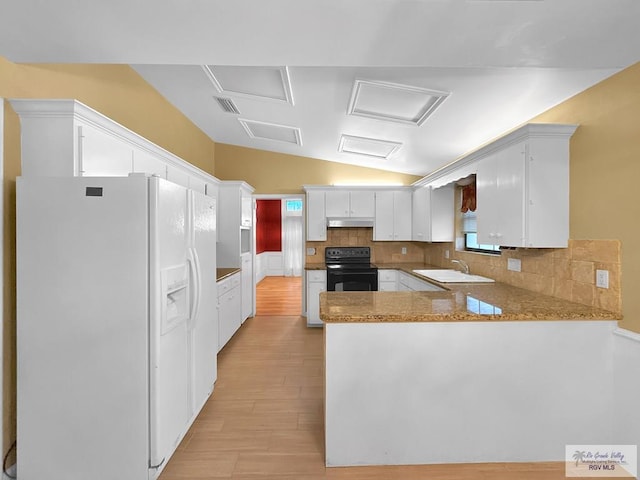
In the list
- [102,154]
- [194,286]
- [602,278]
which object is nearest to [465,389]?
[602,278]

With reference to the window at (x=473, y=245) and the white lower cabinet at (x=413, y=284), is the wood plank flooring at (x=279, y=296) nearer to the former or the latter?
the white lower cabinet at (x=413, y=284)

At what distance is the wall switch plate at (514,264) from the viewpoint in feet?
9.54

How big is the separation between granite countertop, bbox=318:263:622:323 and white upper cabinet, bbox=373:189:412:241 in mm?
2608

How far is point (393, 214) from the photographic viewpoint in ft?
17.1

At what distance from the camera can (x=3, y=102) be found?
192 centimetres

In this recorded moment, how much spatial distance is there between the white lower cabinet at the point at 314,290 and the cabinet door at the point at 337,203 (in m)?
0.95

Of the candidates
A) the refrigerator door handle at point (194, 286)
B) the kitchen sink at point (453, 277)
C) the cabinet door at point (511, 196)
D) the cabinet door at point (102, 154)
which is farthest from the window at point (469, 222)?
the cabinet door at point (102, 154)

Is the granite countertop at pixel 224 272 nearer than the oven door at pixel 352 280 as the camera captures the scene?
Yes

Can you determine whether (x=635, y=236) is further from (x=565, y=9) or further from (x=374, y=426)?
(x=374, y=426)

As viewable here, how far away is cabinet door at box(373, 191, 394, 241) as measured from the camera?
5188 mm

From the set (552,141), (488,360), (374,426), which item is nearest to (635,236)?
(552,141)

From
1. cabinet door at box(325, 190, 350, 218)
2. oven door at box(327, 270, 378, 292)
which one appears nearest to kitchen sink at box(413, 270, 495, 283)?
oven door at box(327, 270, 378, 292)

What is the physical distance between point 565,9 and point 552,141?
1.13 m

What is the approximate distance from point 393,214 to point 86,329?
4279mm
